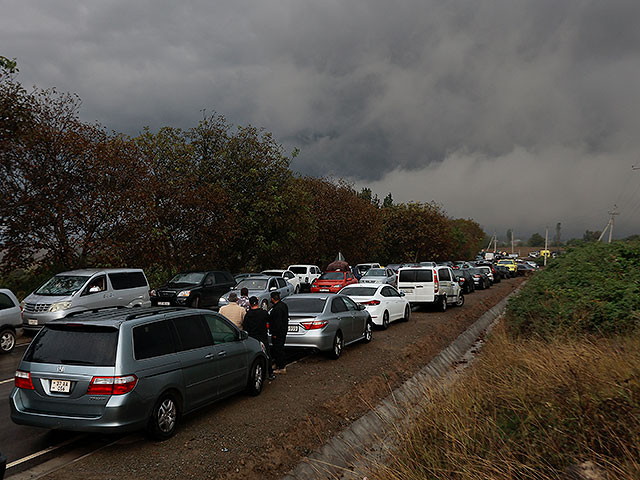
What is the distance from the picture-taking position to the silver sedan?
1145cm

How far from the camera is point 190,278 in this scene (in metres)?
21.7

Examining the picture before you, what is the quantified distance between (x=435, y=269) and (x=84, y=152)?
15.8m

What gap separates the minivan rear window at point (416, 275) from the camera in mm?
22295

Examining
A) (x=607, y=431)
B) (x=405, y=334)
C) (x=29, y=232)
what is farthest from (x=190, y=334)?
(x=29, y=232)

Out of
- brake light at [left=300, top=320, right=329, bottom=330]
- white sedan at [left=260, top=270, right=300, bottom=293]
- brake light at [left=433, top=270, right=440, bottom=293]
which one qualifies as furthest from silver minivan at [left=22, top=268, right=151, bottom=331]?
brake light at [left=433, top=270, right=440, bottom=293]

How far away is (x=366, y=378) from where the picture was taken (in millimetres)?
10172

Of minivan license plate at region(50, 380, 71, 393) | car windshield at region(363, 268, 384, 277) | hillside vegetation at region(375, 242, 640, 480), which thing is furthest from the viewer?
car windshield at region(363, 268, 384, 277)

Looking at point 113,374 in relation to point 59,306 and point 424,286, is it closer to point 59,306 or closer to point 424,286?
point 59,306

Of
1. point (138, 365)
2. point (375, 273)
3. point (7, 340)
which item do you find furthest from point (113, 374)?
point (375, 273)

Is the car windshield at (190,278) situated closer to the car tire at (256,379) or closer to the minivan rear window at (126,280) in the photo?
the minivan rear window at (126,280)

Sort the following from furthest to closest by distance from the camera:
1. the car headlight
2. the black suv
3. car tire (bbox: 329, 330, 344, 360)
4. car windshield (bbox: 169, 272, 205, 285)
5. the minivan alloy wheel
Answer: car windshield (bbox: 169, 272, 205, 285) → the black suv → the car headlight → car tire (bbox: 329, 330, 344, 360) → the minivan alloy wheel

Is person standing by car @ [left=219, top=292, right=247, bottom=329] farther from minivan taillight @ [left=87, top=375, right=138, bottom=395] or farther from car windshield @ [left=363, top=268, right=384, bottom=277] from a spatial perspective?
car windshield @ [left=363, top=268, right=384, bottom=277]

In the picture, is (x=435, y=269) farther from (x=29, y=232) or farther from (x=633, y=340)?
(x=29, y=232)

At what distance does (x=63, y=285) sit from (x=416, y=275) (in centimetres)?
1418
